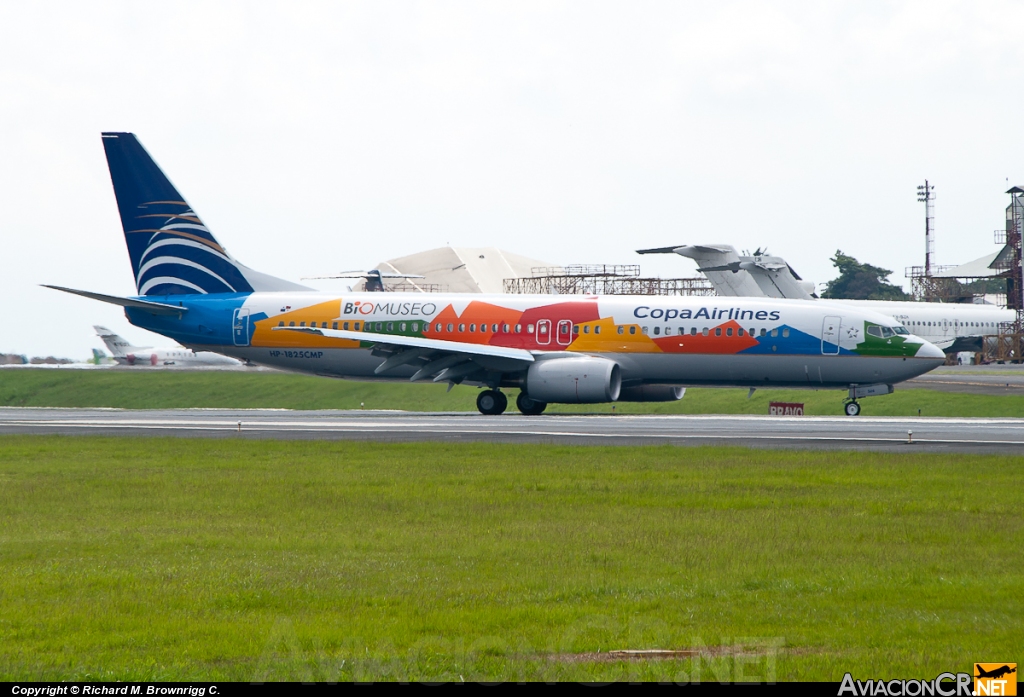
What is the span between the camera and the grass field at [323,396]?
48.3 metres

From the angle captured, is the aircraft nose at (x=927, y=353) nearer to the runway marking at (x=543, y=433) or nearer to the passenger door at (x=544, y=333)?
the runway marking at (x=543, y=433)

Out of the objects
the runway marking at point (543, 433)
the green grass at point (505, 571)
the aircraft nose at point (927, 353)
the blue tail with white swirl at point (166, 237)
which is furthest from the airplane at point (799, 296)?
the green grass at point (505, 571)

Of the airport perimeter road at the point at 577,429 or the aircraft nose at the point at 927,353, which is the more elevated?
the aircraft nose at the point at 927,353

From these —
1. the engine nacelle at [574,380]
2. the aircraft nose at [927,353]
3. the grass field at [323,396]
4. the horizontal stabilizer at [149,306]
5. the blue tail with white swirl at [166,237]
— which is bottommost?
the grass field at [323,396]

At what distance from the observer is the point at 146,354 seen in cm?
12706

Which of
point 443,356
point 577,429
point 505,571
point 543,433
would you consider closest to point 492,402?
point 443,356

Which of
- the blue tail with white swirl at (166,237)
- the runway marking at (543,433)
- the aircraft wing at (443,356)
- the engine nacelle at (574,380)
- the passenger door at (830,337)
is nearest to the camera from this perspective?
the runway marking at (543,433)

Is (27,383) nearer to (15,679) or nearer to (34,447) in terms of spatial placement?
(34,447)

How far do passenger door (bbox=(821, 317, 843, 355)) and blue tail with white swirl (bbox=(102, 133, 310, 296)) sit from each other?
20557 millimetres

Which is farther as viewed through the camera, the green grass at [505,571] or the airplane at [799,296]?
the airplane at [799,296]

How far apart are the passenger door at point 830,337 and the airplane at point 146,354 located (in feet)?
290

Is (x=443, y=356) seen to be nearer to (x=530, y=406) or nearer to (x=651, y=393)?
(x=530, y=406)

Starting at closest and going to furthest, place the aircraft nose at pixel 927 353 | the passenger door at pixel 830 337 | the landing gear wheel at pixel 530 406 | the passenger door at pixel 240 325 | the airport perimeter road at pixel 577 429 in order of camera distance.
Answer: the airport perimeter road at pixel 577 429
the aircraft nose at pixel 927 353
the passenger door at pixel 830 337
the landing gear wheel at pixel 530 406
the passenger door at pixel 240 325

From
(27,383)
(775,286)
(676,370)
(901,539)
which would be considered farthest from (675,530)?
(27,383)
